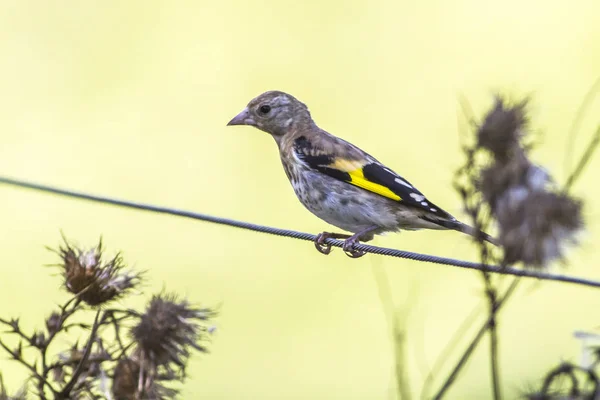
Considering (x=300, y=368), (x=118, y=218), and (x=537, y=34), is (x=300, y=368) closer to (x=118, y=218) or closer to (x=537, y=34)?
(x=118, y=218)

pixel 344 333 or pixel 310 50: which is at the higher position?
pixel 310 50

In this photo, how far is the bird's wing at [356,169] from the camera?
17.8ft

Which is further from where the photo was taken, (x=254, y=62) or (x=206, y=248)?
(x=254, y=62)

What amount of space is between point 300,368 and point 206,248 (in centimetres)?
199

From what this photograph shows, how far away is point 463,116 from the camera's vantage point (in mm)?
2607

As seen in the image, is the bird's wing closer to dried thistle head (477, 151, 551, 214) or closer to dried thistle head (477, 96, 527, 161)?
dried thistle head (477, 96, 527, 161)

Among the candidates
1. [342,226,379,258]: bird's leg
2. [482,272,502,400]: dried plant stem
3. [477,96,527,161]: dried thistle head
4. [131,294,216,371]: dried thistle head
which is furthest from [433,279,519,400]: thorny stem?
[342,226,379,258]: bird's leg

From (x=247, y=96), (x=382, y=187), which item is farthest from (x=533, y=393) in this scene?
(x=247, y=96)

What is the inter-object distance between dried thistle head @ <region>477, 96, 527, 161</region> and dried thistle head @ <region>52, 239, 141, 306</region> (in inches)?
62.9

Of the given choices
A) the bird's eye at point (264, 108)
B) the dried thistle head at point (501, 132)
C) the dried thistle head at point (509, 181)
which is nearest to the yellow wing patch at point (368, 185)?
the bird's eye at point (264, 108)

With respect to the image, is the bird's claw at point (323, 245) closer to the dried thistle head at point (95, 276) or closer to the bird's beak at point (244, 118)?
the bird's beak at point (244, 118)

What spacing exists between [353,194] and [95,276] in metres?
2.28

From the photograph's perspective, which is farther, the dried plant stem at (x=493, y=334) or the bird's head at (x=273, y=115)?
the bird's head at (x=273, y=115)

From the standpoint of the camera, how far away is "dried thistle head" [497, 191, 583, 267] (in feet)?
7.45
